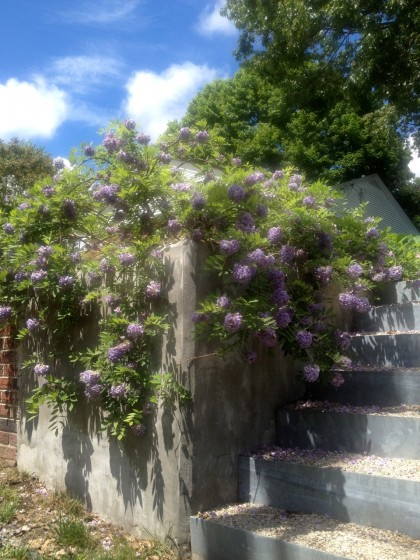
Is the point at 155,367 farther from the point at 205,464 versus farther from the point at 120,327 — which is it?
the point at 205,464

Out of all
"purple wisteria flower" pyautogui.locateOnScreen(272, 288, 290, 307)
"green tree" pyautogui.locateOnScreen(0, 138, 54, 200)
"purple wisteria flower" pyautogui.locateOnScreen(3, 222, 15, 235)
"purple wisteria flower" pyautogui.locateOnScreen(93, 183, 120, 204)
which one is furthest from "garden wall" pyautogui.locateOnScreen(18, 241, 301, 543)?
"green tree" pyautogui.locateOnScreen(0, 138, 54, 200)

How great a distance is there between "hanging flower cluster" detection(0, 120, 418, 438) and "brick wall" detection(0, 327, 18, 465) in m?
0.48

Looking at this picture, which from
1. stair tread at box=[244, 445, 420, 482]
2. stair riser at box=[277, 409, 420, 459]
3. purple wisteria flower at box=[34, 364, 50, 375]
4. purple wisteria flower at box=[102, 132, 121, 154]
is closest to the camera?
stair tread at box=[244, 445, 420, 482]

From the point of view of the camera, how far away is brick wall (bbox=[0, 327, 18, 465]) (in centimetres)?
431

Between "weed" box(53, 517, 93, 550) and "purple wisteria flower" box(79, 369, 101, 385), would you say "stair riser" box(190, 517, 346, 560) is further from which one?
"purple wisteria flower" box(79, 369, 101, 385)

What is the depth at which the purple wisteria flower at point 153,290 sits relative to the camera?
3057mm

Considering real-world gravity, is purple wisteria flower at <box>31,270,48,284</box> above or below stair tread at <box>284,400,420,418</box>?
above

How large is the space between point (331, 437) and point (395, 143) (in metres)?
12.6

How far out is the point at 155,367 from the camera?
10.0 feet

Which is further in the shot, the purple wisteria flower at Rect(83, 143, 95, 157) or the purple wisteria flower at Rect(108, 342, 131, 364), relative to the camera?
the purple wisteria flower at Rect(83, 143, 95, 157)

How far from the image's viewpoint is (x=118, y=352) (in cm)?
302

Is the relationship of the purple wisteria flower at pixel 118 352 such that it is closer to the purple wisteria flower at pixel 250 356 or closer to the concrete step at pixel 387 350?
the purple wisteria flower at pixel 250 356

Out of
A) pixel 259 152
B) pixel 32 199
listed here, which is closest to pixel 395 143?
pixel 259 152

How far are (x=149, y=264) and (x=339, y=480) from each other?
5.15 feet
